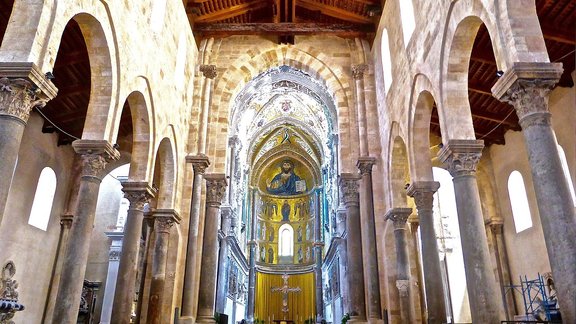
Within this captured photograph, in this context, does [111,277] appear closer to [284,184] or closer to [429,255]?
[429,255]

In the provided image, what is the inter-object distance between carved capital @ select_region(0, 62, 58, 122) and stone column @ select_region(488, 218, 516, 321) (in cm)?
1582

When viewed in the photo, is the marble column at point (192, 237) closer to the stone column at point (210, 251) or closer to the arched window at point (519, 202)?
the stone column at point (210, 251)

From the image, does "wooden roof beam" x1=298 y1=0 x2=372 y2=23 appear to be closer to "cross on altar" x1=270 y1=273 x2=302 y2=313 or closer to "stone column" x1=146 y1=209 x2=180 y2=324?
"stone column" x1=146 y1=209 x2=180 y2=324

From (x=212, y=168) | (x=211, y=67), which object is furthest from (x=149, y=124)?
(x=211, y=67)

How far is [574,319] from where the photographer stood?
555 cm

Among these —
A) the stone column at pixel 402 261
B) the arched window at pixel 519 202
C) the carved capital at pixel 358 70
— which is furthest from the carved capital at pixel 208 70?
the arched window at pixel 519 202

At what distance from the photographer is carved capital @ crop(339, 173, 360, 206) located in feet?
50.7

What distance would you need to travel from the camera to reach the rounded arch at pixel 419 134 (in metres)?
11.6

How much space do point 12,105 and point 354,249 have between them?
1112 centimetres

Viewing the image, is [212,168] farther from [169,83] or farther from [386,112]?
[386,112]

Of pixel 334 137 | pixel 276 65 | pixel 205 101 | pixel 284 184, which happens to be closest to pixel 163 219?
pixel 205 101

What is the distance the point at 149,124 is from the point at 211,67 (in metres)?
5.51

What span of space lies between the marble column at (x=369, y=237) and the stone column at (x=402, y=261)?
3.10 feet

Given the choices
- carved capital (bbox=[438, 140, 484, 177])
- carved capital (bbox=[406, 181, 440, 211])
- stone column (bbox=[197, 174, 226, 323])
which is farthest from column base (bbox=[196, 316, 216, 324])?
carved capital (bbox=[438, 140, 484, 177])
